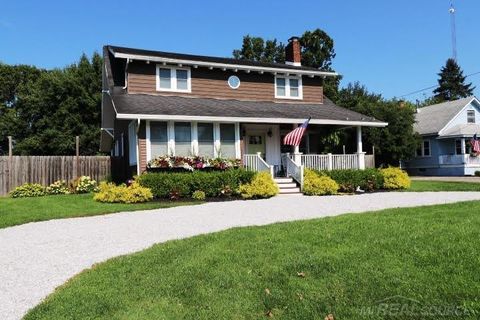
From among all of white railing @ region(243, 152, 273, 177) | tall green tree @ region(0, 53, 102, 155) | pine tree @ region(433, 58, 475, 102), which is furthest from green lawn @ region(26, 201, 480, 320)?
pine tree @ region(433, 58, 475, 102)

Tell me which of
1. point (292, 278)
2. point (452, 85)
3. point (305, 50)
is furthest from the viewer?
point (452, 85)

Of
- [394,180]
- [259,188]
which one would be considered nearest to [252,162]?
[259,188]

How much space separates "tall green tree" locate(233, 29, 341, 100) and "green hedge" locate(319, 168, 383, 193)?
30095mm

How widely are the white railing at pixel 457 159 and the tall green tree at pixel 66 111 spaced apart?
95.3 feet

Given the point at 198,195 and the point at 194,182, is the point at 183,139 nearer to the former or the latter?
the point at 194,182

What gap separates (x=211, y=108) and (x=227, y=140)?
57.3 inches

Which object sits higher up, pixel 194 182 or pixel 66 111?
pixel 66 111

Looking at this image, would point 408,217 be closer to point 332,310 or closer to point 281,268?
point 281,268

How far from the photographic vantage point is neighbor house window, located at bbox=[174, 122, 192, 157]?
1688cm

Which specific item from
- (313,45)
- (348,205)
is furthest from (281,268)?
(313,45)

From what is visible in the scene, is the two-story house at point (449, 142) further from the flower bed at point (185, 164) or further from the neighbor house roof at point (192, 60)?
the flower bed at point (185, 164)

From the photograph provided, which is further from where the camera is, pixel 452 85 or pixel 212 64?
pixel 452 85

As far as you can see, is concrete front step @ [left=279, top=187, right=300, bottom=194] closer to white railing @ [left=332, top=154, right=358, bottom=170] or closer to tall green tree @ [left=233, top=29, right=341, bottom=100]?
white railing @ [left=332, top=154, right=358, bottom=170]

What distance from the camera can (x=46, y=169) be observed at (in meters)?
19.4
